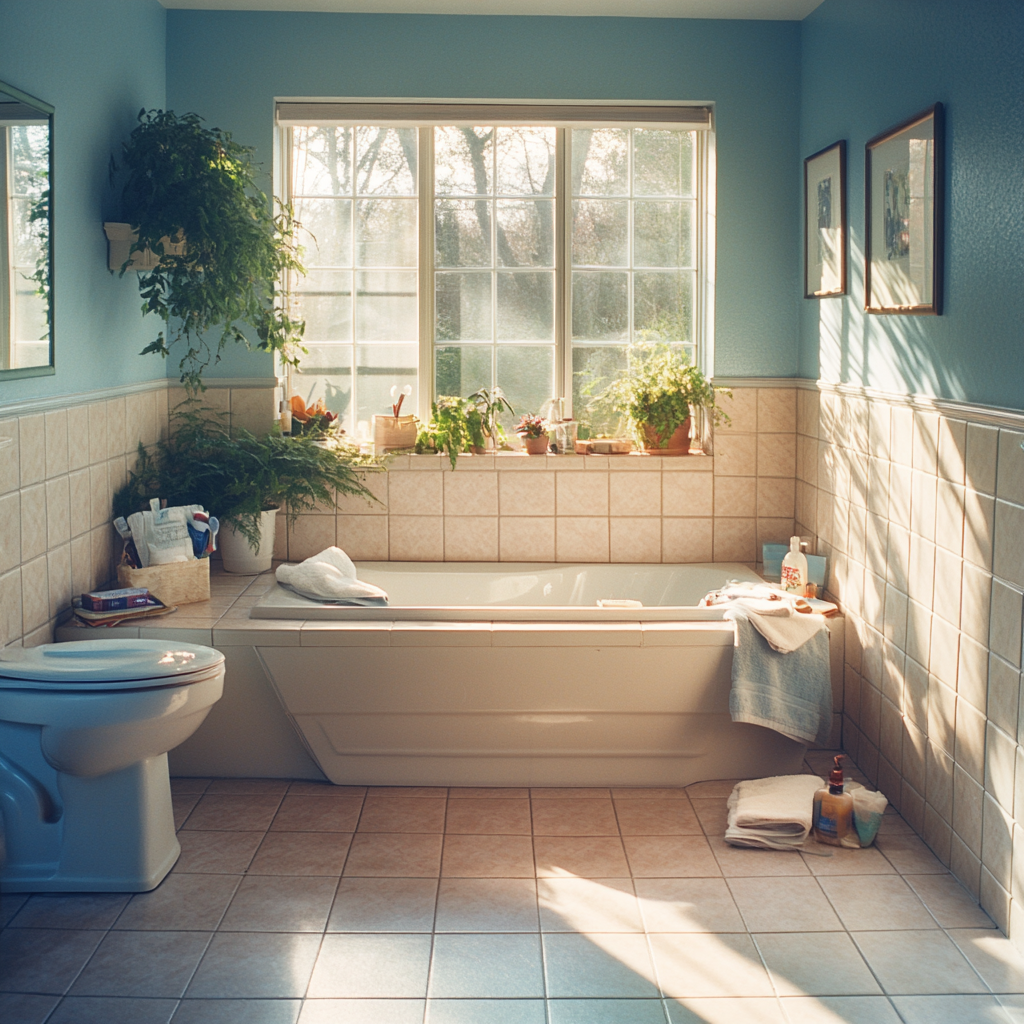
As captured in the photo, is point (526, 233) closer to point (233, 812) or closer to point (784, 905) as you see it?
point (233, 812)

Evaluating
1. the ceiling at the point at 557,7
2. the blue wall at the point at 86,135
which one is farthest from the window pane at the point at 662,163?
the blue wall at the point at 86,135

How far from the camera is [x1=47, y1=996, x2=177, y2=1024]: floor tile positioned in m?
2.21

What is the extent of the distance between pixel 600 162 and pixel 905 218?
1553 mm

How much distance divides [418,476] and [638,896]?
6.61ft

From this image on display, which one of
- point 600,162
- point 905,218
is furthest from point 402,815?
point 600,162

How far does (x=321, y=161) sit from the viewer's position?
14.4 feet

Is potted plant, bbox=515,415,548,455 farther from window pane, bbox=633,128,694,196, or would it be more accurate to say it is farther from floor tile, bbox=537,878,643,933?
floor tile, bbox=537,878,643,933

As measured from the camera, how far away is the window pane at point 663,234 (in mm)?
4422

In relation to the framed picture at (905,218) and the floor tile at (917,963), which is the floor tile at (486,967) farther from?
the framed picture at (905,218)

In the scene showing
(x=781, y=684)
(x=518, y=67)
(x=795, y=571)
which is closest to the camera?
(x=781, y=684)

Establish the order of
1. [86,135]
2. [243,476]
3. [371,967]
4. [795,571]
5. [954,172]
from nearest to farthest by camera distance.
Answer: [371,967]
[954,172]
[86,135]
[795,571]
[243,476]

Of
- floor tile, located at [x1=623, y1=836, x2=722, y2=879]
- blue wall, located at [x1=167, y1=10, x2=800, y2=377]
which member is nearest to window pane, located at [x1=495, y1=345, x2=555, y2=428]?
blue wall, located at [x1=167, y1=10, x2=800, y2=377]

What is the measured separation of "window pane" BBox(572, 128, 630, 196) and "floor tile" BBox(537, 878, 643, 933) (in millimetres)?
2720

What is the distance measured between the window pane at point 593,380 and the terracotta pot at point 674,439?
0.63ft
